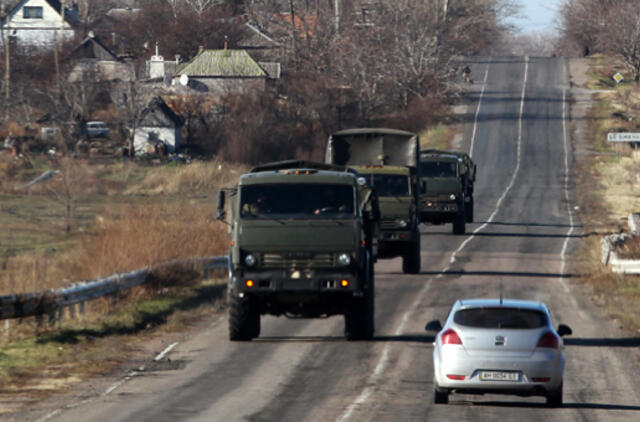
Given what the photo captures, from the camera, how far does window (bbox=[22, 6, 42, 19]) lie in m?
131

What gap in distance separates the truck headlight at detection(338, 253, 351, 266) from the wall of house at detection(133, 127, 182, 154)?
210 feet

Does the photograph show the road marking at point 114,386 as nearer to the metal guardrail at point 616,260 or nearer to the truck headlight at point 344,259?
the truck headlight at point 344,259

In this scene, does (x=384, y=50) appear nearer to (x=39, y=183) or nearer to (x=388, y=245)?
(x=39, y=183)


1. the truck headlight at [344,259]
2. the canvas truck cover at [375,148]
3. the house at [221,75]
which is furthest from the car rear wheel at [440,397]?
the house at [221,75]

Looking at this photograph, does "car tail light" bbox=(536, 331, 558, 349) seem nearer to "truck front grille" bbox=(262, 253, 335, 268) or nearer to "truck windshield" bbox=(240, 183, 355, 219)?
"truck front grille" bbox=(262, 253, 335, 268)

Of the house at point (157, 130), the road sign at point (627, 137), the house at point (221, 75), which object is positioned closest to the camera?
the road sign at point (627, 137)

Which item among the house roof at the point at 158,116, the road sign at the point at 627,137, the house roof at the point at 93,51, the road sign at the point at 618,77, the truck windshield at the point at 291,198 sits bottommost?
the truck windshield at the point at 291,198

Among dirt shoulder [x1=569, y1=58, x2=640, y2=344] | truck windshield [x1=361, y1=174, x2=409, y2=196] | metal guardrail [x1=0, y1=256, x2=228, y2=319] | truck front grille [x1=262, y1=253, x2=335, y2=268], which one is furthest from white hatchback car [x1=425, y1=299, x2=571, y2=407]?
truck windshield [x1=361, y1=174, x2=409, y2=196]

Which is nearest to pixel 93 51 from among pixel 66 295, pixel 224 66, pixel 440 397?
pixel 224 66

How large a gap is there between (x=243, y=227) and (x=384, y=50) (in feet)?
268

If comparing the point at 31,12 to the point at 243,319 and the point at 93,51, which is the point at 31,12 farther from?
the point at 243,319

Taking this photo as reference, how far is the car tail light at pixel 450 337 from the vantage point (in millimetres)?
Result: 13954

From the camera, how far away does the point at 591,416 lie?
13.9m

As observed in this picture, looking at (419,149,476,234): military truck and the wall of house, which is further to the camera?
the wall of house
